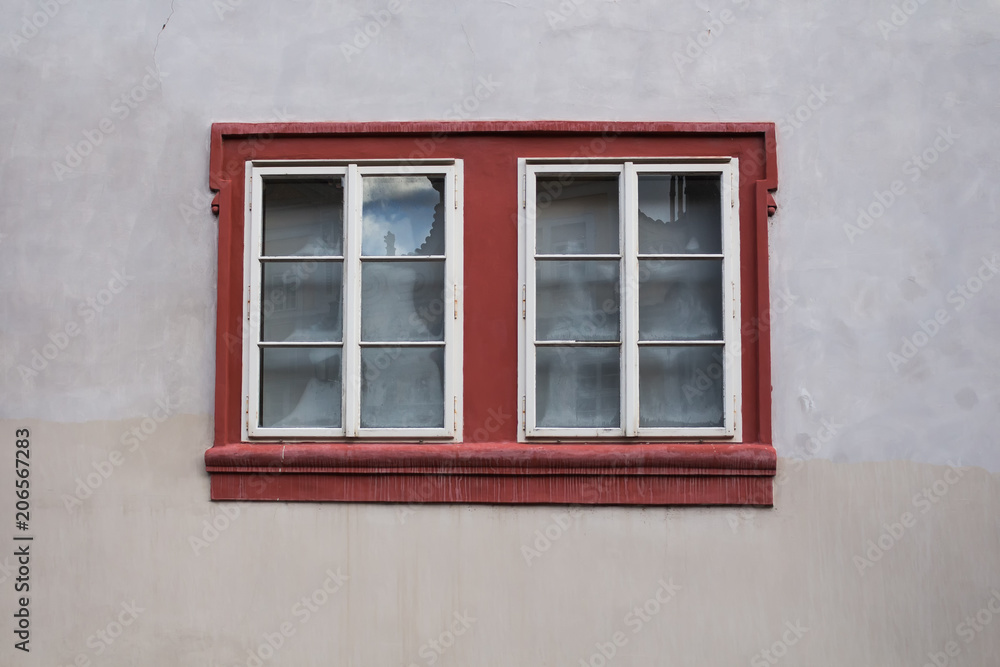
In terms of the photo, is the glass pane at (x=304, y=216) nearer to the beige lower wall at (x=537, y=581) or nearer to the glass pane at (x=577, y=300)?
the glass pane at (x=577, y=300)

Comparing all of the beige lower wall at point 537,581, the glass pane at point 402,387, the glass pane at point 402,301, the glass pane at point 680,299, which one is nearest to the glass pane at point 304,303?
the glass pane at point 402,301

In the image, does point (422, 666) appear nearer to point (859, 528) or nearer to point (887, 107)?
point (859, 528)

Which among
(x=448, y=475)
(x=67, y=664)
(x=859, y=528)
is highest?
(x=448, y=475)

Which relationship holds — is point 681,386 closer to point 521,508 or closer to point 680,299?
point 680,299

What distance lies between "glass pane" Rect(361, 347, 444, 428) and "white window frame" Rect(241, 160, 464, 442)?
0.05 meters

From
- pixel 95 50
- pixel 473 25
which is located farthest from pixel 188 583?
pixel 473 25

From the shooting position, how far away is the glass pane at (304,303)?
4.35 m

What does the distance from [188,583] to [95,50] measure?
9.25 feet

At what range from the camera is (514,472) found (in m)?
4.12

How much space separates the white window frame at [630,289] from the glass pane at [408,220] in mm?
453

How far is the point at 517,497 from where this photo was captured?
163 inches

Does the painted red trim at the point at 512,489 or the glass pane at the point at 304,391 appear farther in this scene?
the glass pane at the point at 304,391

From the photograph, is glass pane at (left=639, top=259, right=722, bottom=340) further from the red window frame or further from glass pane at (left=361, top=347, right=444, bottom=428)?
glass pane at (left=361, top=347, right=444, bottom=428)

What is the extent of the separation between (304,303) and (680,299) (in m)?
1.94
